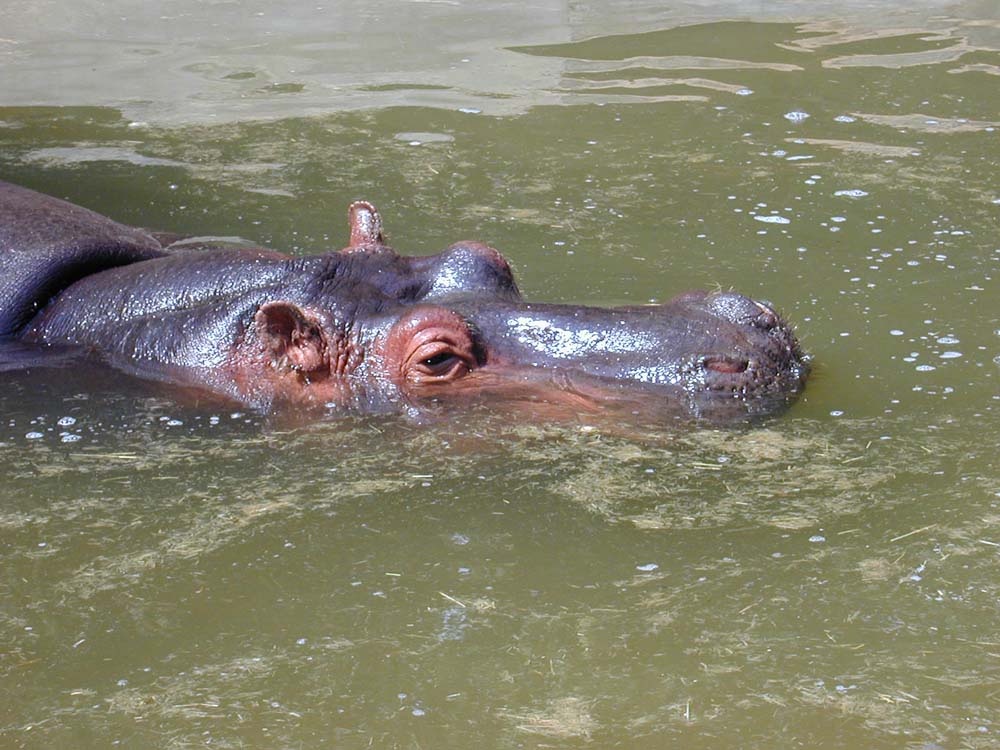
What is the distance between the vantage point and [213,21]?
39.9 ft

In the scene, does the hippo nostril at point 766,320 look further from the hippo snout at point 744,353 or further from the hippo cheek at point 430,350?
the hippo cheek at point 430,350

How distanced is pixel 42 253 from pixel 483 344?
6.46ft

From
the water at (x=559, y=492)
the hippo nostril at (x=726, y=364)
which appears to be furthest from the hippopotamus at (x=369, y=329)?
the water at (x=559, y=492)

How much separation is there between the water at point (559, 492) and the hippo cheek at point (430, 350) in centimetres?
24

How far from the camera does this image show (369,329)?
561 cm

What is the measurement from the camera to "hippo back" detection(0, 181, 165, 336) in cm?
618

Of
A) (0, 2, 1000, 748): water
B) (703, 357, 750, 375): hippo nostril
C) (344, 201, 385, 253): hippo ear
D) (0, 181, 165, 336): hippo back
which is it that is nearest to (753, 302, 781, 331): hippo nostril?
(703, 357, 750, 375): hippo nostril

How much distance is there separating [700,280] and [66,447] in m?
2.85

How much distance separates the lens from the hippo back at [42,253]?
618cm

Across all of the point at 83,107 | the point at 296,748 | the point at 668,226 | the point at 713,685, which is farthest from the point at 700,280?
the point at 83,107

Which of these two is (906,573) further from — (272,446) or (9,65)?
(9,65)

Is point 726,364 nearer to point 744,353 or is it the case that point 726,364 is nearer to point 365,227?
point 744,353

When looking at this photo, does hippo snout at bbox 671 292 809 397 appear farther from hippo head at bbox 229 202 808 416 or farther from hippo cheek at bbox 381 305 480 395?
hippo cheek at bbox 381 305 480 395

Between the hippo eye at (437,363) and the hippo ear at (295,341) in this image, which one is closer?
the hippo eye at (437,363)
